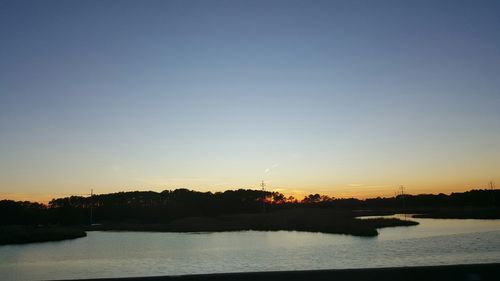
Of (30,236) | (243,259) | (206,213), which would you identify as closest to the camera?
(243,259)

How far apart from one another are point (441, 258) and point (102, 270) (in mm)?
22548

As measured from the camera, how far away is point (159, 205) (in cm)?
13588

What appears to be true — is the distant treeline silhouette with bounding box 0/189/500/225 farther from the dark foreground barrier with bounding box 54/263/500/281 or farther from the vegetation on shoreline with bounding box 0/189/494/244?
the dark foreground barrier with bounding box 54/263/500/281

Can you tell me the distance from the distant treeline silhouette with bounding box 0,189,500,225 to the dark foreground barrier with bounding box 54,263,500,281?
108 meters

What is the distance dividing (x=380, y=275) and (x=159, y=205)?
13306 centimetres

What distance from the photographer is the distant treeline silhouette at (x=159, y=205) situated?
351ft

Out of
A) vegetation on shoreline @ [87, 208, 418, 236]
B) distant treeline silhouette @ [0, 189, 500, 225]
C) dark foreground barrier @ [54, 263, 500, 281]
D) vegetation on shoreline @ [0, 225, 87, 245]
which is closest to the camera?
dark foreground barrier @ [54, 263, 500, 281]

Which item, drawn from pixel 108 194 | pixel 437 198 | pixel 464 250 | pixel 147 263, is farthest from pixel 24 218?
pixel 437 198

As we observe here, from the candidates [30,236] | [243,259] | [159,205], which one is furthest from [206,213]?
[243,259]

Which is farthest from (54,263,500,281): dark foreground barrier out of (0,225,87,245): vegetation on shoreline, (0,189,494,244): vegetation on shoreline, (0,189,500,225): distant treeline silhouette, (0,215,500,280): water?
(0,189,500,225): distant treeline silhouette

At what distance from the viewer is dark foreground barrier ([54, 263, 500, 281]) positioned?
6.76 m

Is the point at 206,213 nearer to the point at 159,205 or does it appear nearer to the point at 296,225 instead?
the point at 159,205

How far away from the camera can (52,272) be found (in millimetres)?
31578

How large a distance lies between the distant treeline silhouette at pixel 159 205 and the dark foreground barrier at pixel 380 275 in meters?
108
